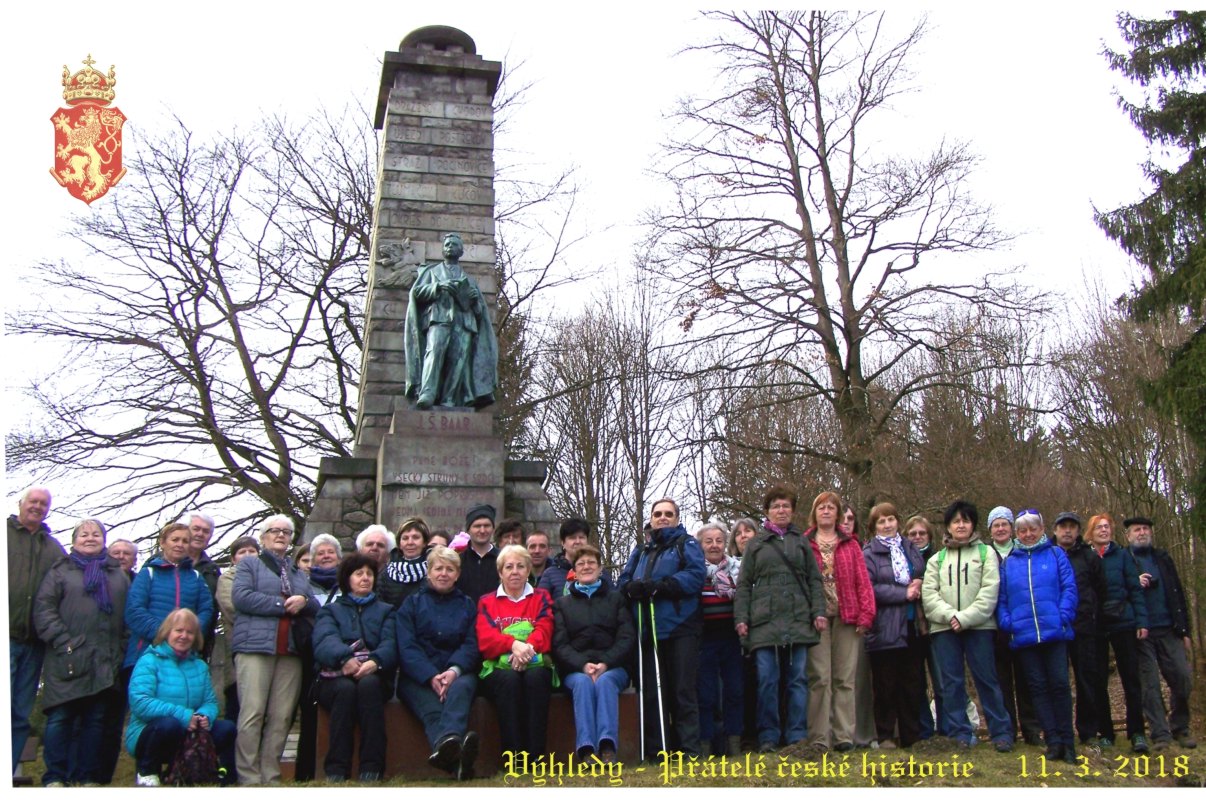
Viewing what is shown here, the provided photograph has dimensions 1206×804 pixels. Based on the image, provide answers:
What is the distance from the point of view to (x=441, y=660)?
664 cm

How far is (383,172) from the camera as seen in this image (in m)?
12.4

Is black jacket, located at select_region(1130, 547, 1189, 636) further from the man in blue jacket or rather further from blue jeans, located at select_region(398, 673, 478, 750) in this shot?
blue jeans, located at select_region(398, 673, 478, 750)

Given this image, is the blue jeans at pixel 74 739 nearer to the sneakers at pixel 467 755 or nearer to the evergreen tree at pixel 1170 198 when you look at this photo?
the sneakers at pixel 467 755

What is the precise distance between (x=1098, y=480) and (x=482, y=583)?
13.0 meters

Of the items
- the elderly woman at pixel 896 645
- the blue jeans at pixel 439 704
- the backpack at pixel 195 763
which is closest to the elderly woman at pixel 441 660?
the blue jeans at pixel 439 704

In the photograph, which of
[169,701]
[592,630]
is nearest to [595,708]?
[592,630]

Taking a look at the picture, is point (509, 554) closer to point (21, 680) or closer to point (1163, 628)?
point (21, 680)

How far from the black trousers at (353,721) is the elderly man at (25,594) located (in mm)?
1823

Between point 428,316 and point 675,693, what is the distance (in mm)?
5281

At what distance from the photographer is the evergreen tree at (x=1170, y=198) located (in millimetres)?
12250

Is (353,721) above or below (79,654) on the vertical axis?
below

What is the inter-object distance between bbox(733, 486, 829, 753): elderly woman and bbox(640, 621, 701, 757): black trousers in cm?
37

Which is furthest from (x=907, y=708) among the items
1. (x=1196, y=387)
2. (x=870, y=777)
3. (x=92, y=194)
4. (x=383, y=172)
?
(x=92, y=194)

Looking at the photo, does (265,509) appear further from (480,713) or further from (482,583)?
(480,713)
